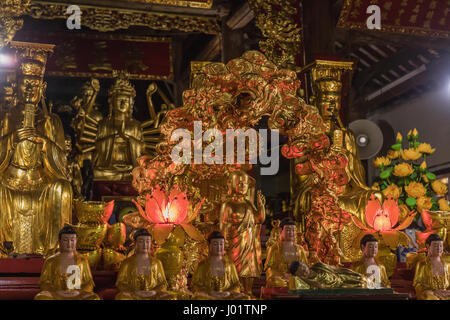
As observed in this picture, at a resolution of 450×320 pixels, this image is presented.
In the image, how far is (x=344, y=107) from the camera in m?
6.58

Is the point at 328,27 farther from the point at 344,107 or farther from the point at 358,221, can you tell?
the point at 358,221

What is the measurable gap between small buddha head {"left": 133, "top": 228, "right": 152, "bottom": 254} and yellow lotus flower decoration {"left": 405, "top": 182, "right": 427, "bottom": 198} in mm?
2778

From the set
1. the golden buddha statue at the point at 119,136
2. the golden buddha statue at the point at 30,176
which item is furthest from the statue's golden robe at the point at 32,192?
the golden buddha statue at the point at 119,136

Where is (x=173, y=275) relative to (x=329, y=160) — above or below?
below

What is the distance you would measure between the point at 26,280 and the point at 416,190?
3343mm

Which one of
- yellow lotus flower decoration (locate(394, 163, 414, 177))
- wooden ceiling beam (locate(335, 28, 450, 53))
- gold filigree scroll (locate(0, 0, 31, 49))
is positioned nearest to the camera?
gold filigree scroll (locate(0, 0, 31, 49))

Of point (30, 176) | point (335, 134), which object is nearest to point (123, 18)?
point (30, 176)

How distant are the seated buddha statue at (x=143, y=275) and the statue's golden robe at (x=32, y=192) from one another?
149 centimetres

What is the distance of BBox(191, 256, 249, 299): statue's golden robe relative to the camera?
3.72 m

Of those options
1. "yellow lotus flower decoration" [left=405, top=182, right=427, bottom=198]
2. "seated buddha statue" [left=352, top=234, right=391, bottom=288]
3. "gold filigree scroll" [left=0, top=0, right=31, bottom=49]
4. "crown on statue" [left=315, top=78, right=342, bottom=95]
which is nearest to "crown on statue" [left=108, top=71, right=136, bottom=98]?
"gold filigree scroll" [left=0, top=0, right=31, bottom=49]

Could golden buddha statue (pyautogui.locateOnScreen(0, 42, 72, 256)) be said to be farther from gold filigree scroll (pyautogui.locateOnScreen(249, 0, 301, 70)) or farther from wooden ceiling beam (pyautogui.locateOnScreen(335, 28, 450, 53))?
wooden ceiling beam (pyautogui.locateOnScreen(335, 28, 450, 53))

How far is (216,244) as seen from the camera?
3766 mm
